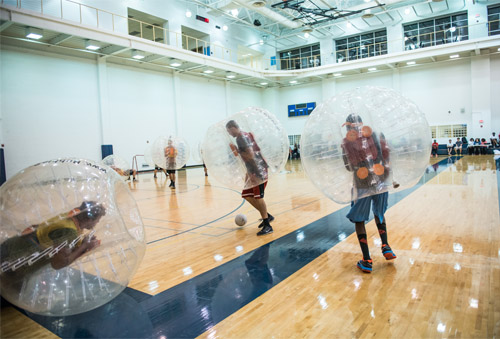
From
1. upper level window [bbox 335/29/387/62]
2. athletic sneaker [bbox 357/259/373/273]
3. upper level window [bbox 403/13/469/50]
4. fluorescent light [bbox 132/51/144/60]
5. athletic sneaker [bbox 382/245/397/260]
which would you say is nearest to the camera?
athletic sneaker [bbox 357/259/373/273]

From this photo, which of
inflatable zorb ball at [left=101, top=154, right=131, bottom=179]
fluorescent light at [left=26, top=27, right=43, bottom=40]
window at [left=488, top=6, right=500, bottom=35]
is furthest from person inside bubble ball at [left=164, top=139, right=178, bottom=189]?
window at [left=488, top=6, right=500, bottom=35]

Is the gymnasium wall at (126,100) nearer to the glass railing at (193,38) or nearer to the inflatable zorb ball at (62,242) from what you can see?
the glass railing at (193,38)

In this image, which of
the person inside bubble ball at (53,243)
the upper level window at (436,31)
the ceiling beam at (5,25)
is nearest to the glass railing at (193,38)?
the upper level window at (436,31)

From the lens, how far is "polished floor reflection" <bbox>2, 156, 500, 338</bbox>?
255cm

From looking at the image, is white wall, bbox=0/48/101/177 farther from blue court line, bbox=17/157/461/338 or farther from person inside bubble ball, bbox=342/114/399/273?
person inside bubble ball, bbox=342/114/399/273

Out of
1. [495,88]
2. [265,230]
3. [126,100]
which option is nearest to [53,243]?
[265,230]

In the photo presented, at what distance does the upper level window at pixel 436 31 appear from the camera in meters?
24.0

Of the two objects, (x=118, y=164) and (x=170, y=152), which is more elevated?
(x=170, y=152)

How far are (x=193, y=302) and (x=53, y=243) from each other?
1227 mm

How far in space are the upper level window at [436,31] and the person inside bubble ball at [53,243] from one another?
1039 inches

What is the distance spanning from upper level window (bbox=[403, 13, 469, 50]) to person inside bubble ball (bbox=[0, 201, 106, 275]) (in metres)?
26.4

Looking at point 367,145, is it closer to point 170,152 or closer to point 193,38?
point 170,152

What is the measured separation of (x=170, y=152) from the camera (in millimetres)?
11805

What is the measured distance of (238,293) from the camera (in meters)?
3.16
